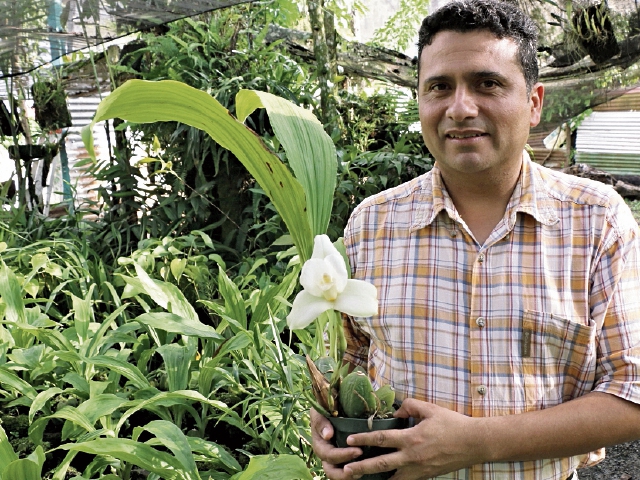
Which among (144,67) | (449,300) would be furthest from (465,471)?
(144,67)

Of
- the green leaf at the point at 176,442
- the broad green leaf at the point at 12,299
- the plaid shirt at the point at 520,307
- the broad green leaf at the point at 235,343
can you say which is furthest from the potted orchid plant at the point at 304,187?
the broad green leaf at the point at 12,299

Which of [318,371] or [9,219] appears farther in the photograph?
[9,219]

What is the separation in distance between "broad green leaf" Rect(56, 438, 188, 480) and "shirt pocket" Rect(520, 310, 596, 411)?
618 mm

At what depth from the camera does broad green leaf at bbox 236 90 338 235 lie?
0.81 meters

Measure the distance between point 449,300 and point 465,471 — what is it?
233mm

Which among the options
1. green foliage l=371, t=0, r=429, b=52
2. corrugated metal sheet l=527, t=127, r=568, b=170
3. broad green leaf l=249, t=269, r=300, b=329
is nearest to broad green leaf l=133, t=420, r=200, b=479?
broad green leaf l=249, t=269, r=300, b=329

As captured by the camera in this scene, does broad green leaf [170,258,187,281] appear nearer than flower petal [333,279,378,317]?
No

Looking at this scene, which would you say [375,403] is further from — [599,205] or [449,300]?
[599,205]

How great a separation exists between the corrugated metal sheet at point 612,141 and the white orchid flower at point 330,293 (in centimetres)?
428

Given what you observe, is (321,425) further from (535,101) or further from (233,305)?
(233,305)

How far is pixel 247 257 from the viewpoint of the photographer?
8.34 feet

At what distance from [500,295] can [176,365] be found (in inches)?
32.5

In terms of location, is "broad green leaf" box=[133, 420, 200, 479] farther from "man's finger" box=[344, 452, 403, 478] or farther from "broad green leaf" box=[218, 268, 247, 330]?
"broad green leaf" box=[218, 268, 247, 330]

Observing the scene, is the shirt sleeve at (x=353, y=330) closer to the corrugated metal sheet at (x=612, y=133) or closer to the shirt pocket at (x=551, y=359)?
the shirt pocket at (x=551, y=359)
